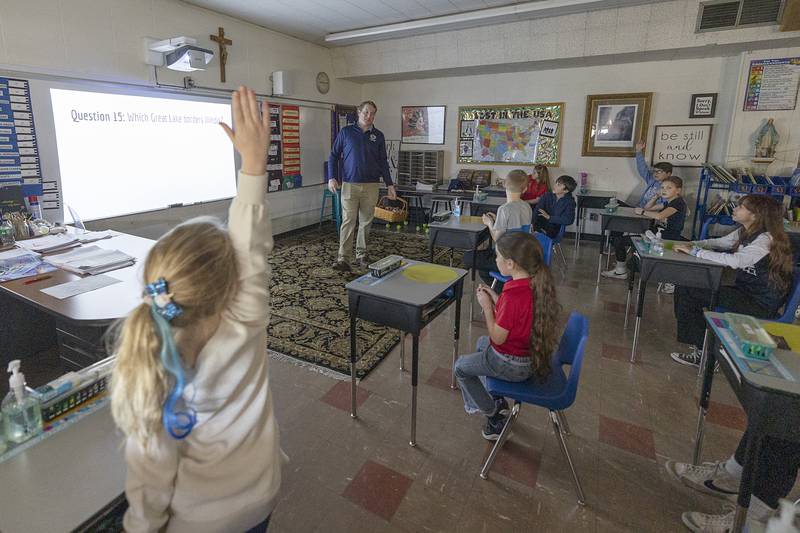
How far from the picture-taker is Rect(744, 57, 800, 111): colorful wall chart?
4.74 meters

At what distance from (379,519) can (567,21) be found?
5.68 meters

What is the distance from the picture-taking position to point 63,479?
912mm

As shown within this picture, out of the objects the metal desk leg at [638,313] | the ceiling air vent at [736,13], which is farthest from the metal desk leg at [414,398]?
the ceiling air vent at [736,13]

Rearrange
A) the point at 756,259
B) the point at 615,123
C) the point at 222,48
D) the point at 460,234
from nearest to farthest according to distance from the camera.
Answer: the point at 756,259, the point at 460,234, the point at 222,48, the point at 615,123

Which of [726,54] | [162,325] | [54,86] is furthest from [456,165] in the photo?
[162,325]

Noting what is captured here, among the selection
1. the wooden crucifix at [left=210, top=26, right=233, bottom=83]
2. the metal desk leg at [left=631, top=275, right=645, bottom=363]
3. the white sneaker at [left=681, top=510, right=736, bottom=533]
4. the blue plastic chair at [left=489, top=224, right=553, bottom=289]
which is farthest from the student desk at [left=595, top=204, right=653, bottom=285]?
the wooden crucifix at [left=210, top=26, right=233, bottom=83]

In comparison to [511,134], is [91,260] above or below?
below

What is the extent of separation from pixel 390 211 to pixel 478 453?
4919 millimetres

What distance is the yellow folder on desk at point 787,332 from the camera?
1583mm

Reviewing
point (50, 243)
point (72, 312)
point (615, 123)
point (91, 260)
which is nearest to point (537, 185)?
point (615, 123)

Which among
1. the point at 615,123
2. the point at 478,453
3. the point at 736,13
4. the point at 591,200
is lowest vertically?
the point at 478,453

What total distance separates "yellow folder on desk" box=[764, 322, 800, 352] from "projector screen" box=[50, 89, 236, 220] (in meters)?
4.51

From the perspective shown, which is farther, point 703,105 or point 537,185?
point 537,185

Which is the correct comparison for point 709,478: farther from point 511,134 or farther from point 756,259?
point 511,134
